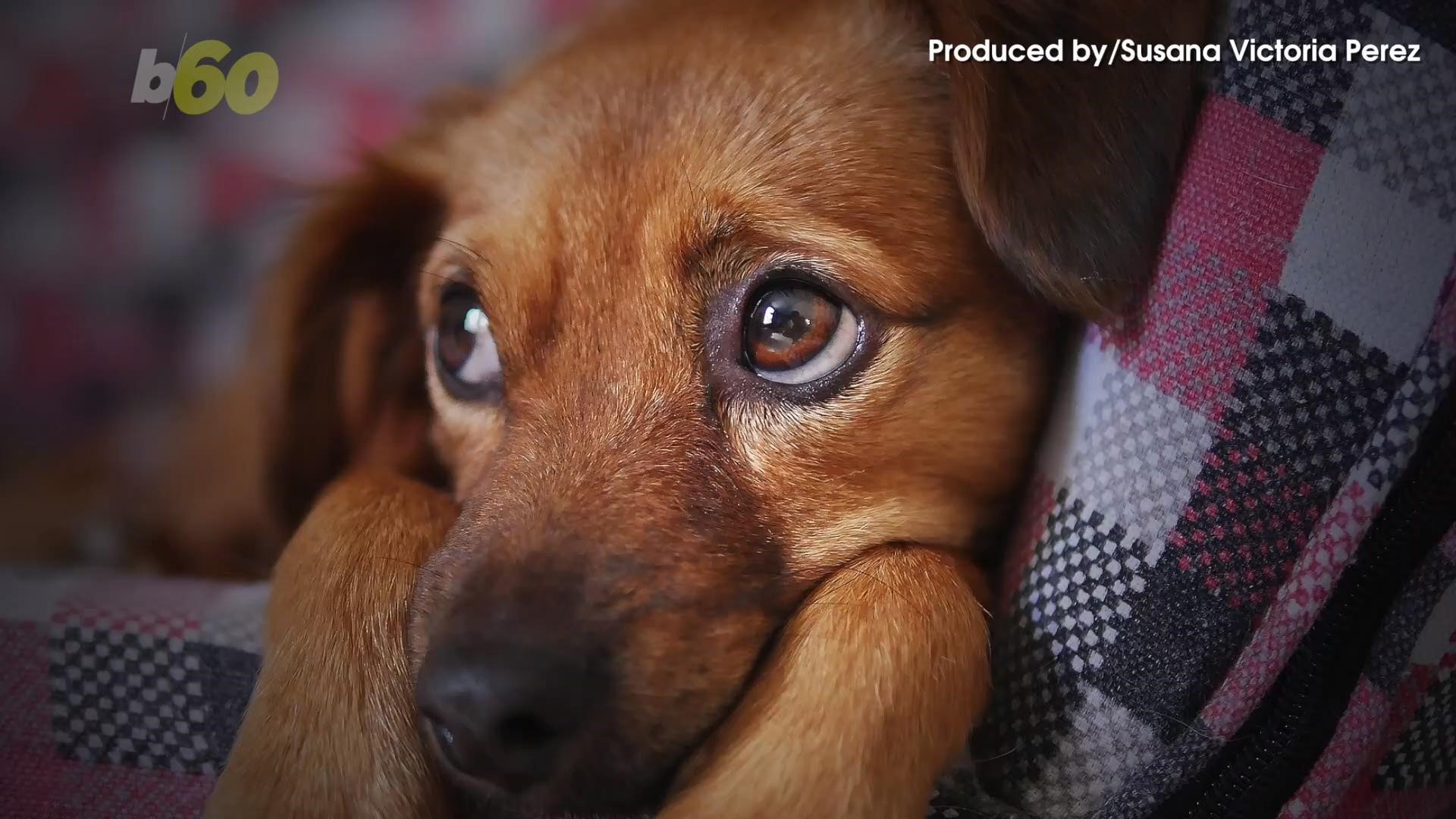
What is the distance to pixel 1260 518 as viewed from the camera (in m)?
0.90

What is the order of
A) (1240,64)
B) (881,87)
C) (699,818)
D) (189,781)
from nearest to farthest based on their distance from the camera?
1. (699,818)
2. (1240,64)
3. (189,781)
4. (881,87)

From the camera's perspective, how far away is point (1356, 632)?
891 mm

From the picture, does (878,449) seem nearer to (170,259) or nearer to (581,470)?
(581,470)

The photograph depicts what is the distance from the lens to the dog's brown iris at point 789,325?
1099 mm

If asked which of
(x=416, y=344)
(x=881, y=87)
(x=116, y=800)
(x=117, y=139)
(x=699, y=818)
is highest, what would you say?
(x=881, y=87)

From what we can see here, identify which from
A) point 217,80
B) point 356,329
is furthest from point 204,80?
point 356,329

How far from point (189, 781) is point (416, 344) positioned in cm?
83

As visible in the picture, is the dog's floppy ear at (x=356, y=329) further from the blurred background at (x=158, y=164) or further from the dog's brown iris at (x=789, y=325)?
the dog's brown iris at (x=789, y=325)

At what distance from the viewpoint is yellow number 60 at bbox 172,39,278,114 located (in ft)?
3.89

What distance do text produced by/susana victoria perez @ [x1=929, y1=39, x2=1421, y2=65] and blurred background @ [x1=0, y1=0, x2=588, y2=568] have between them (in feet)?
2.62

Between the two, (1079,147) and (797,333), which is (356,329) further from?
(1079,147)

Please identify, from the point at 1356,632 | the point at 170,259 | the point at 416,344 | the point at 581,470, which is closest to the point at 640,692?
the point at 581,470

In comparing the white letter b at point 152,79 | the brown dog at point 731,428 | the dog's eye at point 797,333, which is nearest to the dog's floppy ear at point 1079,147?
the brown dog at point 731,428

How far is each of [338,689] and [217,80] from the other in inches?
30.6
